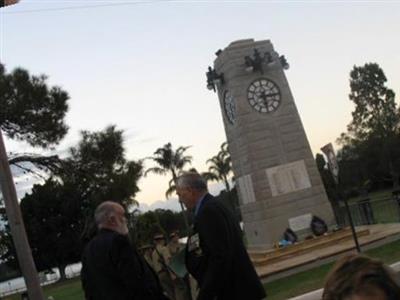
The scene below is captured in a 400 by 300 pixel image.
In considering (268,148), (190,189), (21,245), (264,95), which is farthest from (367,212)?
(190,189)

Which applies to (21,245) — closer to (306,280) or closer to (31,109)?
(306,280)

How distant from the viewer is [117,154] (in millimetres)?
13266

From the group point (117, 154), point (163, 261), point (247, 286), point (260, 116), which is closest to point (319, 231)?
point (260, 116)

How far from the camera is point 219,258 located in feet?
12.1

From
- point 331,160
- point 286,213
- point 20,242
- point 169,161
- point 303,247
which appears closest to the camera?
point 20,242

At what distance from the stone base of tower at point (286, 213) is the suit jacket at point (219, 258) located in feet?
38.9

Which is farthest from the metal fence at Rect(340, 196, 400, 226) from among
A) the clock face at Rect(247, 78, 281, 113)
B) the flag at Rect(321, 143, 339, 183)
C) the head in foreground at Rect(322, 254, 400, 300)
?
the head in foreground at Rect(322, 254, 400, 300)

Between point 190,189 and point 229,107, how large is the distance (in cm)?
1317

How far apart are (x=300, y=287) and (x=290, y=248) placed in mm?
4889

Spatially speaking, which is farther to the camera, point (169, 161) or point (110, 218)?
point (169, 161)

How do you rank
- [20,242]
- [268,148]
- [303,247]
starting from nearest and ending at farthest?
1. [20,242]
2. [303,247]
3. [268,148]

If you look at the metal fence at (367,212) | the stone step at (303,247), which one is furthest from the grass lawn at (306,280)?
the metal fence at (367,212)

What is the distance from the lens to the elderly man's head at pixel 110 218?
12.8 ft

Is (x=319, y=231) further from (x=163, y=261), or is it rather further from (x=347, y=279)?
(x=347, y=279)
